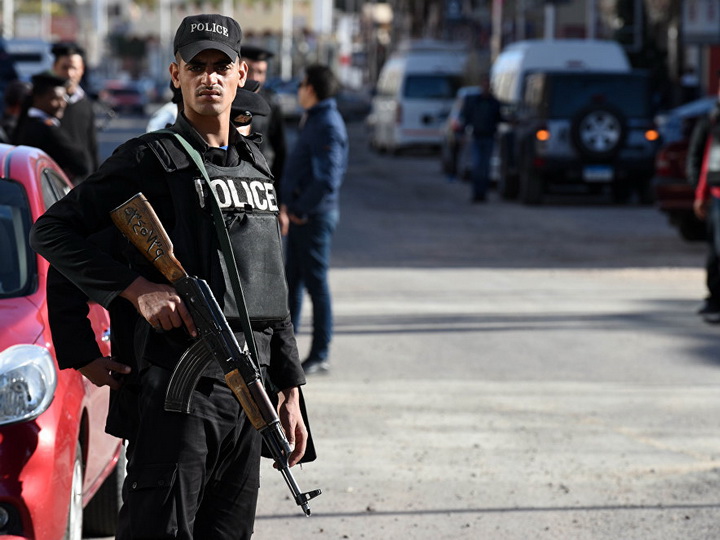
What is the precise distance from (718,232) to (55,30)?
359ft

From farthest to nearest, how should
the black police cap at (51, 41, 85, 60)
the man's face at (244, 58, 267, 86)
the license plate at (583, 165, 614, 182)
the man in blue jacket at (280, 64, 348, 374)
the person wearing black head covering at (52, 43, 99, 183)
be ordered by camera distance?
the license plate at (583, 165, 614, 182) < the black police cap at (51, 41, 85, 60) < the person wearing black head covering at (52, 43, 99, 183) < the man's face at (244, 58, 267, 86) < the man in blue jacket at (280, 64, 348, 374)

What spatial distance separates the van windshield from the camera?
36.6 meters

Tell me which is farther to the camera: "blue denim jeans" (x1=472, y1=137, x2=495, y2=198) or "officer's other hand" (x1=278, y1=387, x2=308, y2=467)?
"blue denim jeans" (x1=472, y1=137, x2=495, y2=198)

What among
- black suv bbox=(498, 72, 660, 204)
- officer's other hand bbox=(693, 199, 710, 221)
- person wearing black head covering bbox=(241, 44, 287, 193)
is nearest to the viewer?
person wearing black head covering bbox=(241, 44, 287, 193)

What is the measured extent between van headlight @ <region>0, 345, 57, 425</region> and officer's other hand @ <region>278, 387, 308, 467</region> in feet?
3.13

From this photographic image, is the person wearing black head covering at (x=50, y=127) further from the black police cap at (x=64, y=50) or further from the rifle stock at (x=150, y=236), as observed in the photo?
the rifle stock at (x=150, y=236)

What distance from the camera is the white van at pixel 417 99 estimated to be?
36.6 m

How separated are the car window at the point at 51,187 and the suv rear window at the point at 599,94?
17.0 metres

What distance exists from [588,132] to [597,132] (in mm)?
128

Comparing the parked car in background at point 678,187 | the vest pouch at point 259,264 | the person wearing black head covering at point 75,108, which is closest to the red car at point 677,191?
the parked car in background at point 678,187

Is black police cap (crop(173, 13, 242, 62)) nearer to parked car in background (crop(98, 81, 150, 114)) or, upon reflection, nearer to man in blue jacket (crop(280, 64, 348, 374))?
man in blue jacket (crop(280, 64, 348, 374))

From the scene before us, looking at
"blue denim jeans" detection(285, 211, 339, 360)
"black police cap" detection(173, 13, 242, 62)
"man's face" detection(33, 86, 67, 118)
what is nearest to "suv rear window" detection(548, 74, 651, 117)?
"man's face" detection(33, 86, 67, 118)

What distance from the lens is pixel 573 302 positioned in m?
13.3

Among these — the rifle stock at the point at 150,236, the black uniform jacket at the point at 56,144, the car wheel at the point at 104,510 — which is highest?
the rifle stock at the point at 150,236
